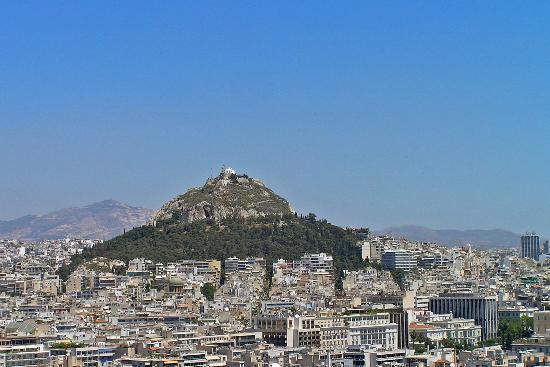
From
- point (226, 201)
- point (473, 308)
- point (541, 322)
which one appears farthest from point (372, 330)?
point (226, 201)

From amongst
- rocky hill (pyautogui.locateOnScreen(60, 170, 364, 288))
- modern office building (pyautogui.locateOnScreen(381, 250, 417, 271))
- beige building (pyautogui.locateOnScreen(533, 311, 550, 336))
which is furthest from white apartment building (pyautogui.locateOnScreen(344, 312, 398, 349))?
modern office building (pyautogui.locateOnScreen(381, 250, 417, 271))

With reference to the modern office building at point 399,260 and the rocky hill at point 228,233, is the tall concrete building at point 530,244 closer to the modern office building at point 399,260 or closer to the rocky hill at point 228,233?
the rocky hill at point 228,233

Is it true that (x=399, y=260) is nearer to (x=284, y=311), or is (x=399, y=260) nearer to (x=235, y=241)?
(x=235, y=241)

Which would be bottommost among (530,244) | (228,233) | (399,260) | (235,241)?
(399,260)

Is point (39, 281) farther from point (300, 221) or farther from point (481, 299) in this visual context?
point (481, 299)

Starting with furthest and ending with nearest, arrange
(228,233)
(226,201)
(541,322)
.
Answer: (226,201), (228,233), (541,322)

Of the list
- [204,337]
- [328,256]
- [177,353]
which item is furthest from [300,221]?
[177,353]

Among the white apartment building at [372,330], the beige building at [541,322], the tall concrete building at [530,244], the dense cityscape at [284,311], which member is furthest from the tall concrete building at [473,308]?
the tall concrete building at [530,244]
